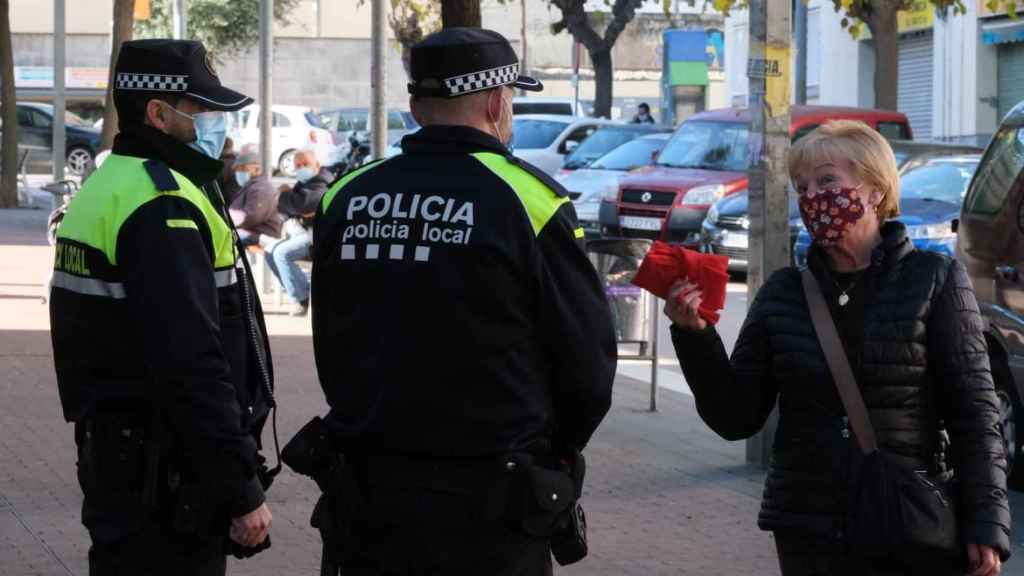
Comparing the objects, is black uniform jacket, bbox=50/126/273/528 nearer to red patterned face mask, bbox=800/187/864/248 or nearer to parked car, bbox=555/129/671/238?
red patterned face mask, bbox=800/187/864/248

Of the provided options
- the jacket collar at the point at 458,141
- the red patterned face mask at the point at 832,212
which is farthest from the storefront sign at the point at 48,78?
the jacket collar at the point at 458,141

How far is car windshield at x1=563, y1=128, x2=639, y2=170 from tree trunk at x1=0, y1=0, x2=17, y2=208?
9136 mm

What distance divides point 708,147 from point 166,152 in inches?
681

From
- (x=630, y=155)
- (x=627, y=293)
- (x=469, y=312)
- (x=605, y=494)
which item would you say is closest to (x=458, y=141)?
(x=469, y=312)

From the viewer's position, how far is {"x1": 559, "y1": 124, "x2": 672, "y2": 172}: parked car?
25.3 meters

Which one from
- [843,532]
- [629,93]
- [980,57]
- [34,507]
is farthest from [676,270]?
[629,93]

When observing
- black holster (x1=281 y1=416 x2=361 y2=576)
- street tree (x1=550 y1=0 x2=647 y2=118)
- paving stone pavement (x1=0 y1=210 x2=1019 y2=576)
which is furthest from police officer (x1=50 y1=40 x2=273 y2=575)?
street tree (x1=550 y1=0 x2=647 y2=118)

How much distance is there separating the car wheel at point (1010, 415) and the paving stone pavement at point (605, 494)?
3.93ft

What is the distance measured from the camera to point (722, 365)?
13.0 ft

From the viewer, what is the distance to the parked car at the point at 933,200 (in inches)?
615

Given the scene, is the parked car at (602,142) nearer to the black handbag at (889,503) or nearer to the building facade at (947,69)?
the building facade at (947,69)

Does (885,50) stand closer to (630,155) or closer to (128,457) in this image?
(630,155)

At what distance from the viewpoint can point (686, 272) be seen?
3818 mm

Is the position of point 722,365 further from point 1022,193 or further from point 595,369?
point 1022,193
